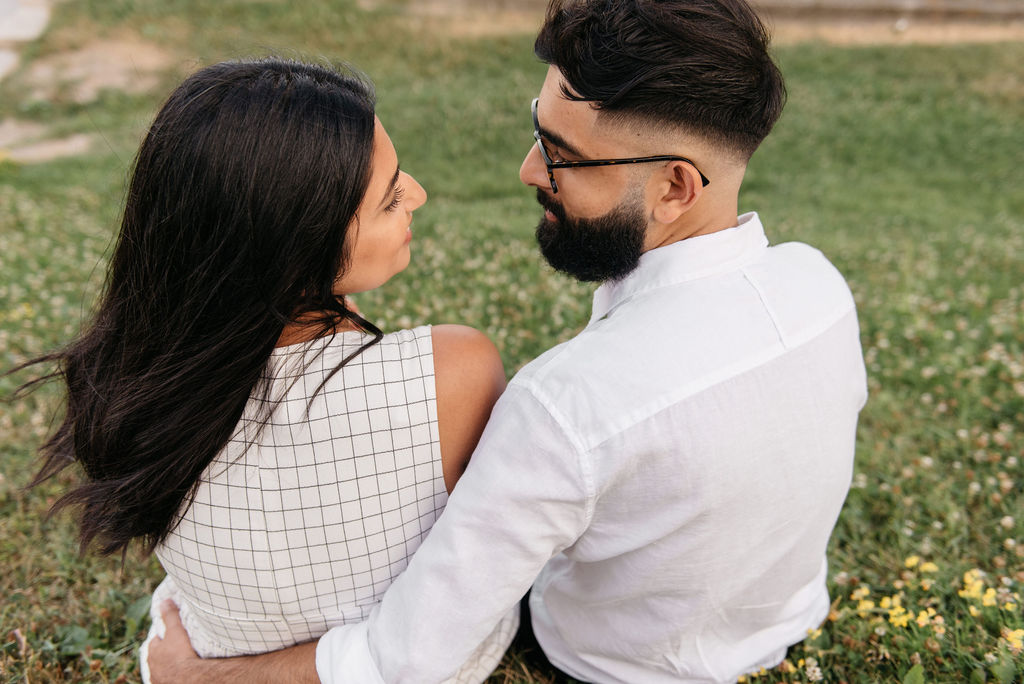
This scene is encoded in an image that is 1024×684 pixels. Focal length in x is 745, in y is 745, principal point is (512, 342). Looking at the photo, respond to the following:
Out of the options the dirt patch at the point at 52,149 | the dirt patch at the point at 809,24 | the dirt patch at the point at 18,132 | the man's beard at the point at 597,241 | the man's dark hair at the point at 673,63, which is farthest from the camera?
the dirt patch at the point at 809,24

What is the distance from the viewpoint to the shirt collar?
2.21m

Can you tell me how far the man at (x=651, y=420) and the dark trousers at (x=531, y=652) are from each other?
6.8 inches

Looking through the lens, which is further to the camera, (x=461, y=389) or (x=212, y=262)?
(x=461, y=389)

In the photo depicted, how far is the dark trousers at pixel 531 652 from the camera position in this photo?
279 cm

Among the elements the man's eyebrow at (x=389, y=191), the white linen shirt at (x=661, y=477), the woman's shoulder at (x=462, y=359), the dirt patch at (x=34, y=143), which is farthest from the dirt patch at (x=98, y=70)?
the white linen shirt at (x=661, y=477)

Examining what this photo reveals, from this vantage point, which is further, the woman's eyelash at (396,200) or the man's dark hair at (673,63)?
the man's dark hair at (673,63)

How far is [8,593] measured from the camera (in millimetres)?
3289

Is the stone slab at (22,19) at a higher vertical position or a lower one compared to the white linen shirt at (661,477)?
lower

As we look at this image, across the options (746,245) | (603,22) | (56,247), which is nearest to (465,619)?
(746,245)

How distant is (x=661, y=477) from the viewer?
6.26ft

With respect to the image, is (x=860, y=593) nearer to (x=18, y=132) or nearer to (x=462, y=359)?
(x=462, y=359)

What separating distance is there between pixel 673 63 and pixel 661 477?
127 cm

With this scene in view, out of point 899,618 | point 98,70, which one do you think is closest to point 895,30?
point 98,70

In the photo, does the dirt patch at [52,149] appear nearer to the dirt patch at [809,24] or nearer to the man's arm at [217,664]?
the dirt patch at [809,24]
